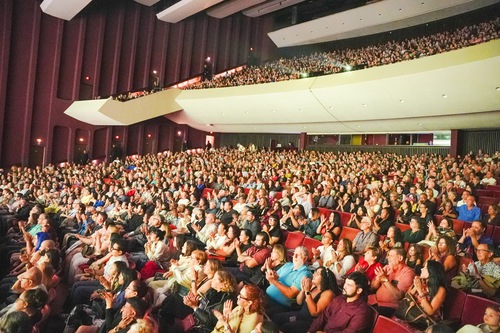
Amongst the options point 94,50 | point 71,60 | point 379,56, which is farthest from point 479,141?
point 71,60

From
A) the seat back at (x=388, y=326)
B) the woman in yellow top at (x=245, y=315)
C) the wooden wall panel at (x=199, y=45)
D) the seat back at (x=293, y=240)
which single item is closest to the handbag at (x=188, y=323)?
the woman in yellow top at (x=245, y=315)

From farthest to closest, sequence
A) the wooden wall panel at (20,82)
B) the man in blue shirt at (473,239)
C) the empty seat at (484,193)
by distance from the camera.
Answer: the wooden wall panel at (20,82) < the empty seat at (484,193) < the man in blue shirt at (473,239)

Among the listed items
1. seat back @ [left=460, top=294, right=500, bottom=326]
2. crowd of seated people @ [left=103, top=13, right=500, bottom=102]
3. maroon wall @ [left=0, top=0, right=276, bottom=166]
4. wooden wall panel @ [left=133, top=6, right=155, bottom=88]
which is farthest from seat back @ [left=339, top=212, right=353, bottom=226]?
wooden wall panel @ [left=133, top=6, right=155, bottom=88]

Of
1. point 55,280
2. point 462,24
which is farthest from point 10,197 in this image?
point 462,24

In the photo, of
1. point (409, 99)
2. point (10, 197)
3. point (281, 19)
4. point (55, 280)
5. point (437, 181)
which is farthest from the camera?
point (281, 19)

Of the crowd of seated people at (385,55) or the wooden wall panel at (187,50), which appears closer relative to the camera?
the crowd of seated people at (385,55)

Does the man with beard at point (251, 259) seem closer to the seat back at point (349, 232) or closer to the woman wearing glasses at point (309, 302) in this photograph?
the woman wearing glasses at point (309, 302)

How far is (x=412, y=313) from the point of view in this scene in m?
2.01

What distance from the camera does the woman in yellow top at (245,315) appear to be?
73.9 inches

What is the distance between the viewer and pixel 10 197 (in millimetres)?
6590

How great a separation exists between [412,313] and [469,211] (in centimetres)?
256

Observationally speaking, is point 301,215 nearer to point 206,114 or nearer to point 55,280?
point 55,280

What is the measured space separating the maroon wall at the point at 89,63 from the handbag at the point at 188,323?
38.7 ft

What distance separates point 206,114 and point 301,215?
10041 mm
